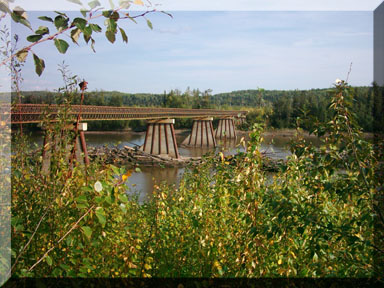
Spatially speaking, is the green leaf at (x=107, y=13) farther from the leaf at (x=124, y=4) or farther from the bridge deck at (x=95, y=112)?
the bridge deck at (x=95, y=112)

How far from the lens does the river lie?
3.01 metres

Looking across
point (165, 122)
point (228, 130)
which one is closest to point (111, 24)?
point (228, 130)

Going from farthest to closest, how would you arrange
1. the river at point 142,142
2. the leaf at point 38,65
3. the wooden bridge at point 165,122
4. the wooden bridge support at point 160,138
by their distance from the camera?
1. the wooden bridge support at point 160,138
2. the wooden bridge at point 165,122
3. the river at point 142,142
4. the leaf at point 38,65

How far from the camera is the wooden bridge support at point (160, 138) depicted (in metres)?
15.1

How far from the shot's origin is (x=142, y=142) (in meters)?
14.3

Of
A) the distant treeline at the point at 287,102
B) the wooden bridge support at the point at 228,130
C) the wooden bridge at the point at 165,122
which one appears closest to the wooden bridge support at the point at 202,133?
the wooden bridge at the point at 165,122

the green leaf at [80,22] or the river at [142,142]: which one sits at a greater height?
the green leaf at [80,22]

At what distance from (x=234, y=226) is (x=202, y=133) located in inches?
454

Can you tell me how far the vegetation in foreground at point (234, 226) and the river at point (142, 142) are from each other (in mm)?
434

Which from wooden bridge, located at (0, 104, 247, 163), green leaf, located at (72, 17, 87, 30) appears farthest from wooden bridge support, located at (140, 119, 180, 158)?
green leaf, located at (72, 17, 87, 30)

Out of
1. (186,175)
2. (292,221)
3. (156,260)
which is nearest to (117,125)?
(186,175)

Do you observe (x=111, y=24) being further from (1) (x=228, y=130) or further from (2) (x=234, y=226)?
(1) (x=228, y=130)

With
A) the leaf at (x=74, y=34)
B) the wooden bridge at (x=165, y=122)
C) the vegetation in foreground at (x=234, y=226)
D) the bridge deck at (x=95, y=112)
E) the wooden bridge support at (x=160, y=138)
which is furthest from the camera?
the wooden bridge support at (x=160, y=138)

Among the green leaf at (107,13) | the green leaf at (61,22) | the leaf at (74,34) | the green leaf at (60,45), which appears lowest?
the green leaf at (60,45)
